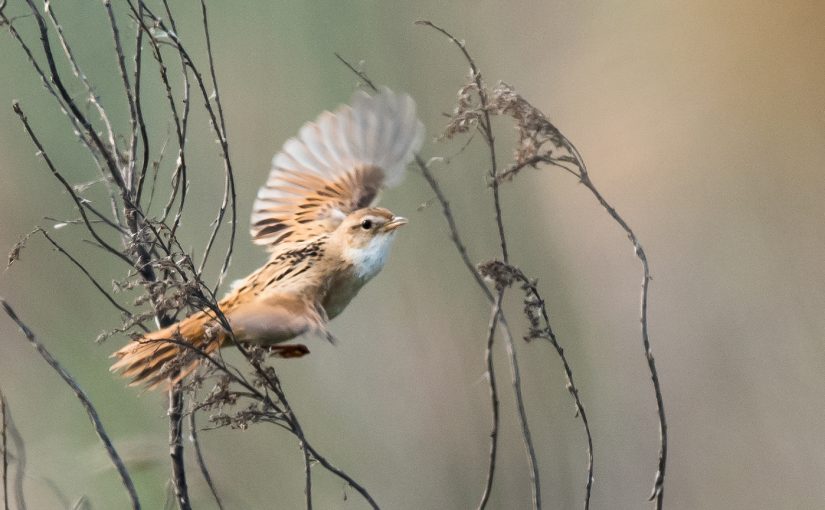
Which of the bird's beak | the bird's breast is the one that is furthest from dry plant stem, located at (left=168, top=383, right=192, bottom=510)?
the bird's beak

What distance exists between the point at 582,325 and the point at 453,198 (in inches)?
21.9

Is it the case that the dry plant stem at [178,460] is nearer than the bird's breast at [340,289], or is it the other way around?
the dry plant stem at [178,460]

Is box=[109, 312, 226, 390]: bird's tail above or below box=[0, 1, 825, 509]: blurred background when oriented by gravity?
below

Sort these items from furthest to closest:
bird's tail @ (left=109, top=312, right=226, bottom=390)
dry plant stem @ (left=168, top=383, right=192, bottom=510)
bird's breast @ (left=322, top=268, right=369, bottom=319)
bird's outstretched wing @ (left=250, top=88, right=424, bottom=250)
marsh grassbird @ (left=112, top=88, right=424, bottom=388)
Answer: bird's outstretched wing @ (left=250, top=88, right=424, bottom=250)
bird's breast @ (left=322, top=268, right=369, bottom=319)
marsh grassbird @ (left=112, top=88, right=424, bottom=388)
bird's tail @ (left=109, top=312, right=226, bottom=390)
dry plant stem @ (left=168, top=383, right=192, bottom=510)

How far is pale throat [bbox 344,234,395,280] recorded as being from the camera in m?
1.94

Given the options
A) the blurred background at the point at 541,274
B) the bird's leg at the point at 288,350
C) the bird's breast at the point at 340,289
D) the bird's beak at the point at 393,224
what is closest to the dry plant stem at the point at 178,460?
the bird's leg at the point at 288,350

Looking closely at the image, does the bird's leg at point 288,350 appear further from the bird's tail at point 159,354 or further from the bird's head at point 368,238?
Result: the bird's head at point 368,238

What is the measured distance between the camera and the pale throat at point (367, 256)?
1.94 m

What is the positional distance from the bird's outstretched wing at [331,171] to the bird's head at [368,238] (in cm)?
21

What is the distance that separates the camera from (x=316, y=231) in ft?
7.26

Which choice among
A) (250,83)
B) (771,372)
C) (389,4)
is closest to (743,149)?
(771,372)

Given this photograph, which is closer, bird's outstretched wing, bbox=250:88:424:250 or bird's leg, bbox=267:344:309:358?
bird's leg, bbox=267:344:309:358

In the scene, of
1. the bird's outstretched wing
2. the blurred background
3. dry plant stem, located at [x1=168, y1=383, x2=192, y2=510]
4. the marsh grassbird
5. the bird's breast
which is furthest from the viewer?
the blurred background

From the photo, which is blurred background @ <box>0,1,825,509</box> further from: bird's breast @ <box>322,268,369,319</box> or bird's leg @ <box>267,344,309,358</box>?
bird's leg @ <box>267,344,309,358</box>
